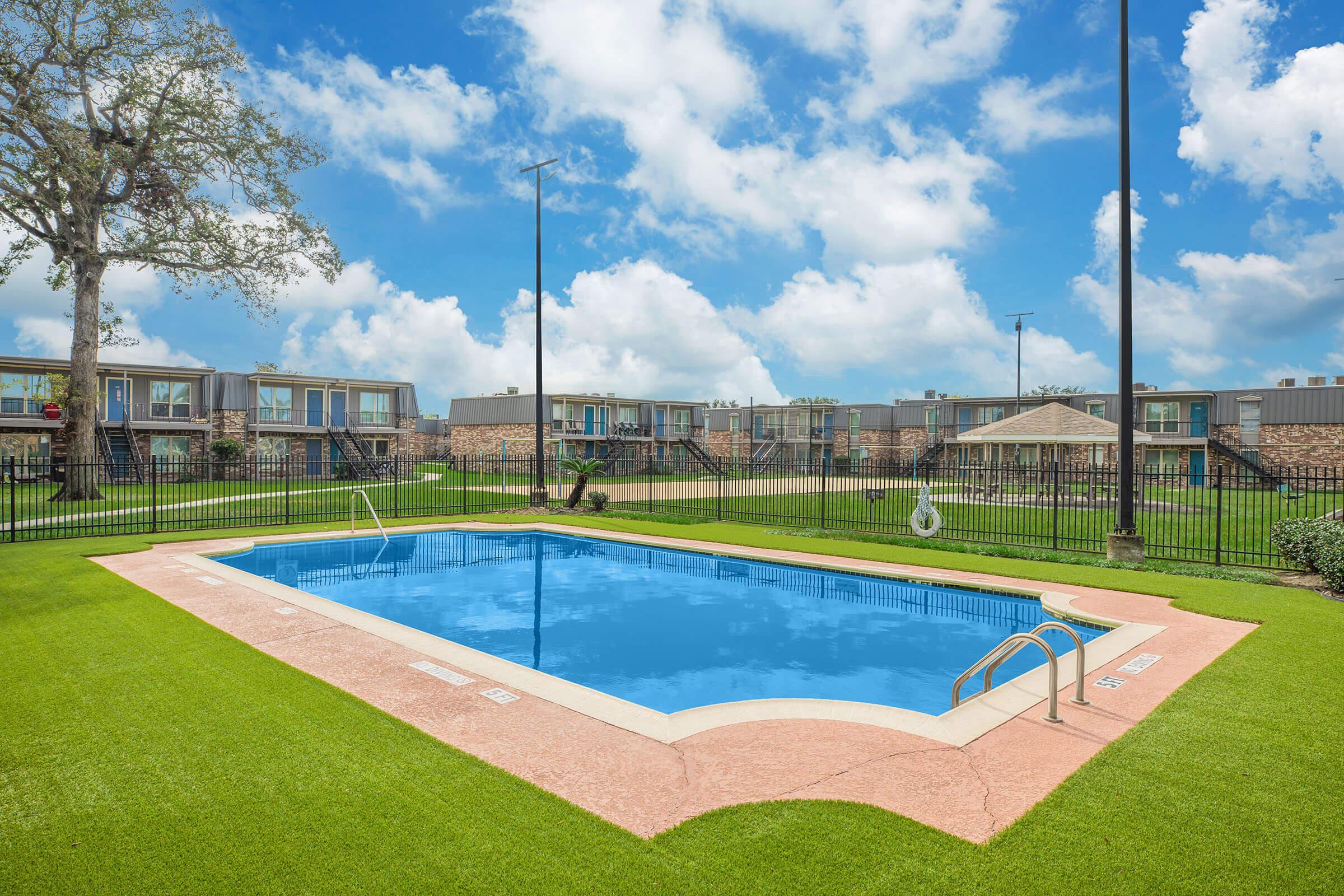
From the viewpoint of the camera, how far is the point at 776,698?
7.01 m

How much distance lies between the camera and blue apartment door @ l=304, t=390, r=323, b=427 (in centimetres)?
4116

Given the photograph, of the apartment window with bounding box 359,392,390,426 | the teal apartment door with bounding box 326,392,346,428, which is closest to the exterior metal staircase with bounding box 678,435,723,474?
the apartment window with bounding box 359,392,390,426

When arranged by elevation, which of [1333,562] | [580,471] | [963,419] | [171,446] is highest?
[963,419]

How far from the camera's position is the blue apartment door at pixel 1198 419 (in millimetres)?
41750

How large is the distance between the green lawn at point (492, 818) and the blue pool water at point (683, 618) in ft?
8.19

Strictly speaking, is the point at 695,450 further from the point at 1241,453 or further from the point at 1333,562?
the point at 1333,562

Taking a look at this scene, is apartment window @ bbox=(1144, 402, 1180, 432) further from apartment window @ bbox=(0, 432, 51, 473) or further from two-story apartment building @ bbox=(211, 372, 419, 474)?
apartment window @ bbox=(0, 432, 51, 473)

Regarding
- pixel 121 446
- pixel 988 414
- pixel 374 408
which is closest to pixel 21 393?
pixel 121 446

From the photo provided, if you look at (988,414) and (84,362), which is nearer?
(84,362)

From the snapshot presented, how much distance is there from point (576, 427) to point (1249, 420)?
3913 cm

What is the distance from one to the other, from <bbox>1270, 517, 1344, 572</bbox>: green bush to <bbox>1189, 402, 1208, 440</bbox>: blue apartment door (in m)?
34.8

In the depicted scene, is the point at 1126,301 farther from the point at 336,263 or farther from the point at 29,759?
the point at 336,263

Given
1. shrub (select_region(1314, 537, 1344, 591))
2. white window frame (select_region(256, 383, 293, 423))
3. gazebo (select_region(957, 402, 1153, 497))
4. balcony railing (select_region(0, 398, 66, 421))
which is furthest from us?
white window frame (select_region(256, 383, 293, 423))

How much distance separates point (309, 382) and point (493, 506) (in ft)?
73.8
